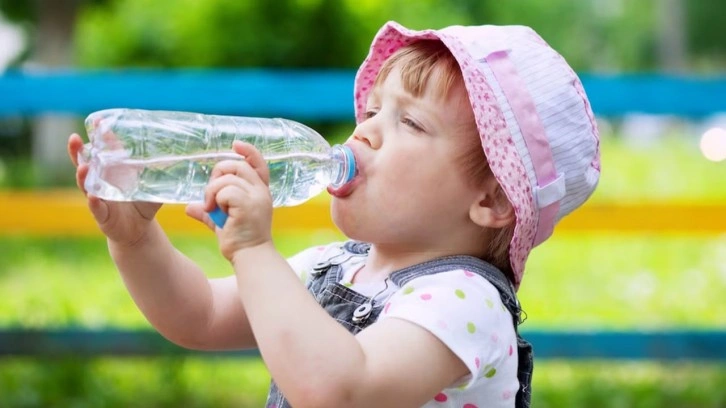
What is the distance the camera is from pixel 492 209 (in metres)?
1.93

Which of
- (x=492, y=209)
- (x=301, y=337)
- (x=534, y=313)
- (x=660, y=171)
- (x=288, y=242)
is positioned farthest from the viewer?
(x=660, y=171)

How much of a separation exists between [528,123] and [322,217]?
2.43 m

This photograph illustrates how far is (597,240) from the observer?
7859mm

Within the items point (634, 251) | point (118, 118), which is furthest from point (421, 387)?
point (634, 251)

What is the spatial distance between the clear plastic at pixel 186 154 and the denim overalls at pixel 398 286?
0.17 m

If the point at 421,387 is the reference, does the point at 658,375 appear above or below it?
below

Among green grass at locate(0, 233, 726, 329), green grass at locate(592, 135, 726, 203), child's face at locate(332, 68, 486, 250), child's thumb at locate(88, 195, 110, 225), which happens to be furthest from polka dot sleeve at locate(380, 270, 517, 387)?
green grass at locate(592, 135, 726, 203)

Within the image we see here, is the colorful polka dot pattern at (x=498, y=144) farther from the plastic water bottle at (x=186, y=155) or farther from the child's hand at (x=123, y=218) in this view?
the child's hand at (x=123, y=218)

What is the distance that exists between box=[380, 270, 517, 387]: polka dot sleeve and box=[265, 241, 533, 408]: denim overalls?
0.04 meters

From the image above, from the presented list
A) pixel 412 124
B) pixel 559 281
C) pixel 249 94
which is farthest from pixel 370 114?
pixel 559 281

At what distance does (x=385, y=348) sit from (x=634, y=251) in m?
6.14

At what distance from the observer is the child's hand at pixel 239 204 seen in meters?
1.61

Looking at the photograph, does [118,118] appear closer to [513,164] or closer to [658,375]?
[513,164]

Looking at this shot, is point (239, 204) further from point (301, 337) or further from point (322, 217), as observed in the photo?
point (322, 217)
